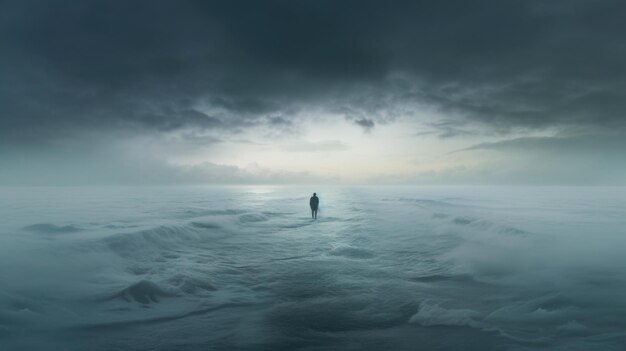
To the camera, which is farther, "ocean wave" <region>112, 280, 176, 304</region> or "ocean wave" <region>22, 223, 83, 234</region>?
"ocean wave" <region>22, 223, 83, 234</region>

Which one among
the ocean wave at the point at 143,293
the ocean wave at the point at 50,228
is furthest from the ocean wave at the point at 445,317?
the ocean wave at the point at 50,228

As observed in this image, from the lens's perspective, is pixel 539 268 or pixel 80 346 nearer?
pixel 80 346

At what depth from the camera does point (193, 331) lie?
728cm

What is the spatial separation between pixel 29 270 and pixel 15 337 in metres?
6.95

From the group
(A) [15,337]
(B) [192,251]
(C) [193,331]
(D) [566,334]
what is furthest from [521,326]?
(B) [192,251]

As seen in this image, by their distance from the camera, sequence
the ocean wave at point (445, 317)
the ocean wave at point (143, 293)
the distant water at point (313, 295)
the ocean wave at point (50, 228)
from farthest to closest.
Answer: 1. the ocean wave at point (50, 228)
2. the ocean wave at point (143, 293)
3. the ocean wave at point (445, 317)
4. the distant water at point (313, 295)

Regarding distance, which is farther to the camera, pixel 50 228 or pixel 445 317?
pixel 50 228

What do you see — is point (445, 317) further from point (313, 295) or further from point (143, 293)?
point (143, 293)

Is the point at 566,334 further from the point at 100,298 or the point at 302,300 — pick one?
the point at 100,298

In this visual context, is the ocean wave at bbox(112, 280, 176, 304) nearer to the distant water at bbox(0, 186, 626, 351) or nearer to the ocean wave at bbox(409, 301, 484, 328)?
the distant water at bbox(0, 186, 626, 351)

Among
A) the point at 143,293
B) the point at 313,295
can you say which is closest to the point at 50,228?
the point at 143,293

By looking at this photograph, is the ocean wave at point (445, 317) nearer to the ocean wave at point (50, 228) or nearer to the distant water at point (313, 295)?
the distant water at point (313, 295)

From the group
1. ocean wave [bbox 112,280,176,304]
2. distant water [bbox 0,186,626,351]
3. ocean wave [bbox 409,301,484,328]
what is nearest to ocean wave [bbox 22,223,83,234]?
distant water [bbox 0,186,626,351]

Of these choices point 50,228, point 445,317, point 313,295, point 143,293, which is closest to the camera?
point 445,317
